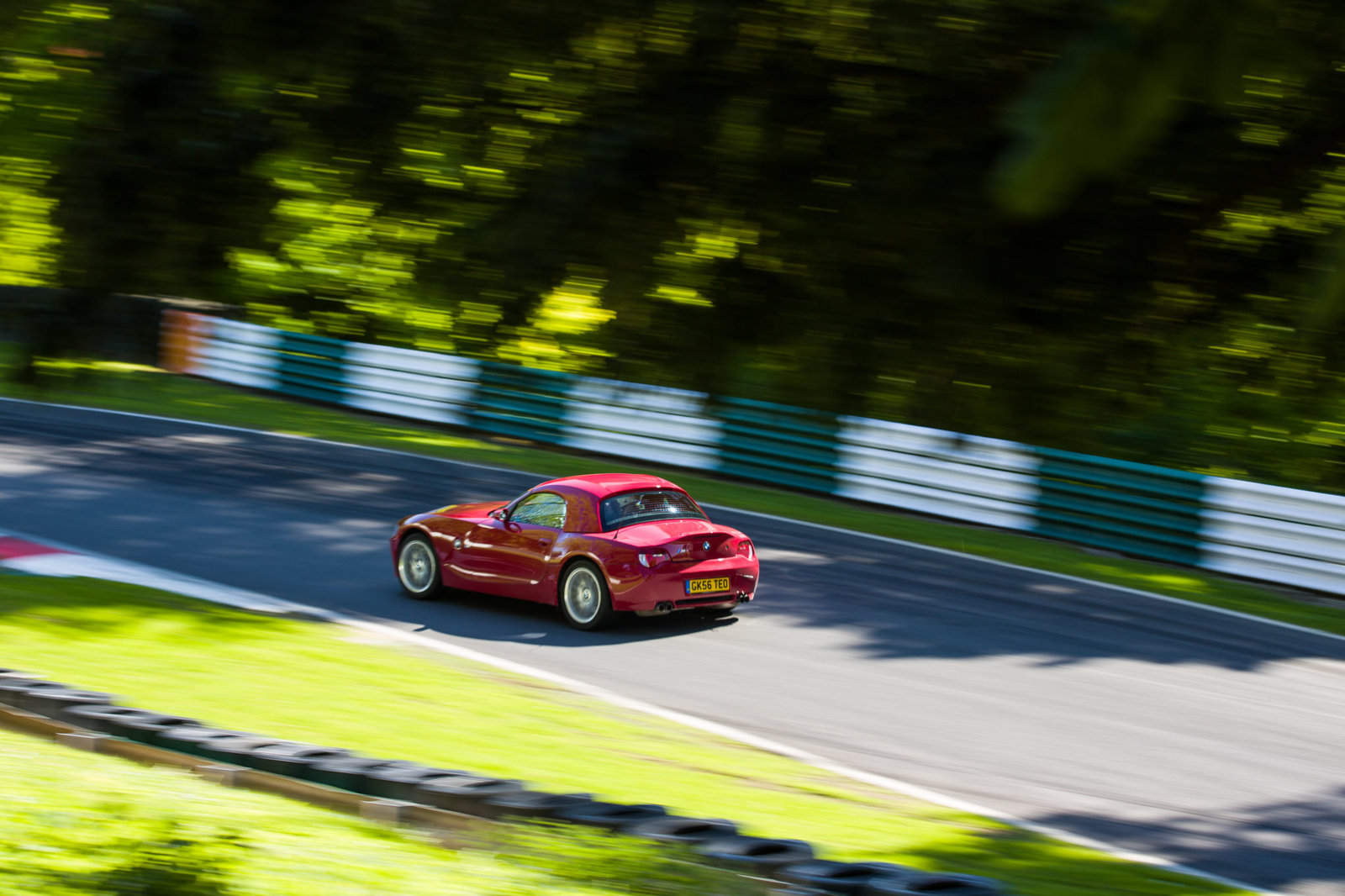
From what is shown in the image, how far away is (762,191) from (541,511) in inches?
386

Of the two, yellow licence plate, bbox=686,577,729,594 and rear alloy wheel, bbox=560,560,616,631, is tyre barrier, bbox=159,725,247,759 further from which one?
yellow licence plate, bbox=686,577,729,594

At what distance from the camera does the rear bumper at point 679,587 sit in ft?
35.1

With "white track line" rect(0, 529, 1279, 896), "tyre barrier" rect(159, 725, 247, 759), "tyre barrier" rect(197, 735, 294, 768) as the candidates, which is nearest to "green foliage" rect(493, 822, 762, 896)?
"tyre barrier" rect(197, 735, 294, 768)

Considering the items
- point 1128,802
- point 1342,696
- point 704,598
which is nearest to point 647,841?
point 1128,802

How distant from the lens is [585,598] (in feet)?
36.2

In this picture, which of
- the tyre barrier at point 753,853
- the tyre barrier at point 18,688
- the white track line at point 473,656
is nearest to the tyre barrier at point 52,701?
the tyre barrier at point 18,688

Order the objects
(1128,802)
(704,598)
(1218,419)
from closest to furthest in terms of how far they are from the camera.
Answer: (1218,419) → (1128,802) → (704,598)

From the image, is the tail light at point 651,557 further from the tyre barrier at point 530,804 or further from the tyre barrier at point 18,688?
the tyre barrier at point 530,804

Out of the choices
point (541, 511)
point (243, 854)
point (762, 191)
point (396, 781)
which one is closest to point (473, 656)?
point (541, 511)

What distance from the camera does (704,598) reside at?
11.0 metres

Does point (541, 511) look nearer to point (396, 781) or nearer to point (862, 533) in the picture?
point (862, 533)

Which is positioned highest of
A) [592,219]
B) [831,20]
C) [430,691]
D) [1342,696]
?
[831,20]

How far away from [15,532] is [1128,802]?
11.2 meters

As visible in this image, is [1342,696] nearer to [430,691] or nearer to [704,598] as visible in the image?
[704,598]
